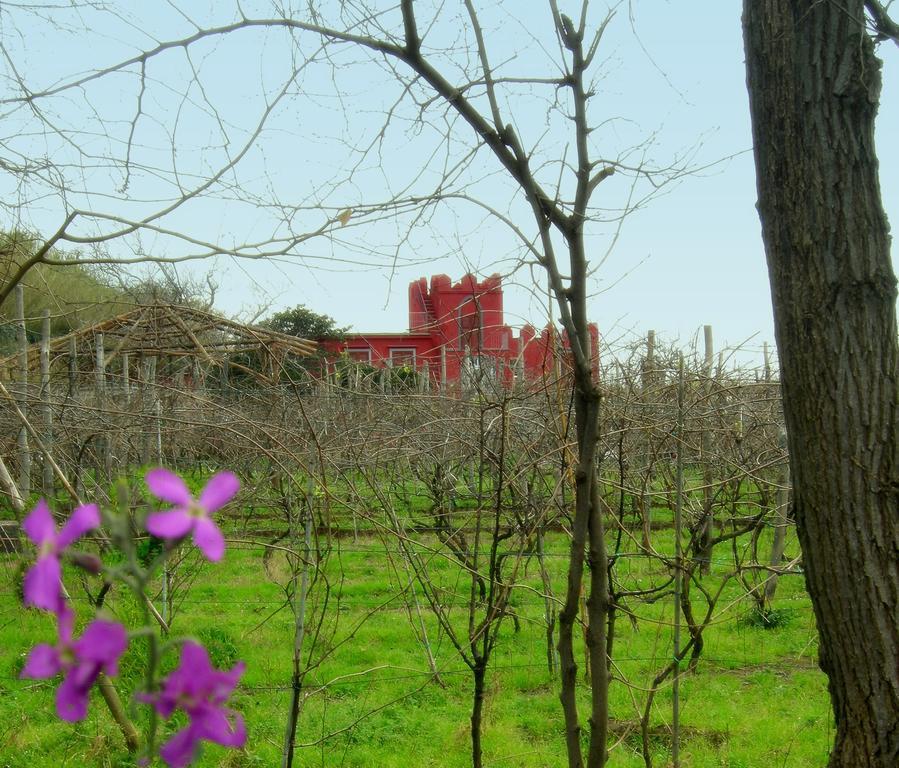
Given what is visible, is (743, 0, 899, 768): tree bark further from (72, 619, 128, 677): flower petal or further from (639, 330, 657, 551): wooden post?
(72, 619, 128, 677): flower petal

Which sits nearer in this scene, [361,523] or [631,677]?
[631,677]

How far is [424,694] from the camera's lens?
16.9 feet

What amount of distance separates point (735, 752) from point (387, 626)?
2.92 metres

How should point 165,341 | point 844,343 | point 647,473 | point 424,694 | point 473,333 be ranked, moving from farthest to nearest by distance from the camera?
point 165,341
point 424,694
point 473,333
point 647,473
point 844,343

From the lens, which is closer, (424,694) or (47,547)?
(47,547)

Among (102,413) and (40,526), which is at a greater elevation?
(102,413)

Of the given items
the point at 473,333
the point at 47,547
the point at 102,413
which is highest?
the point at 473,333

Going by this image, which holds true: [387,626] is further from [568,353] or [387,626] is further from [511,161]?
[511,161]

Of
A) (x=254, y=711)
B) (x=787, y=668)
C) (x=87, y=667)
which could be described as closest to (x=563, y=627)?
(x=87, y=667)

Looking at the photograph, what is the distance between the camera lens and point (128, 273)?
120 inches

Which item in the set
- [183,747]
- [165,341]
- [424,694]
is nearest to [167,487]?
[183,747]

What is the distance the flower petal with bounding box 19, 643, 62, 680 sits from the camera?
0.44 m

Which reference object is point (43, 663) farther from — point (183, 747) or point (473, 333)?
point (473, 333)

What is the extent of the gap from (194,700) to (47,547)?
10cm
